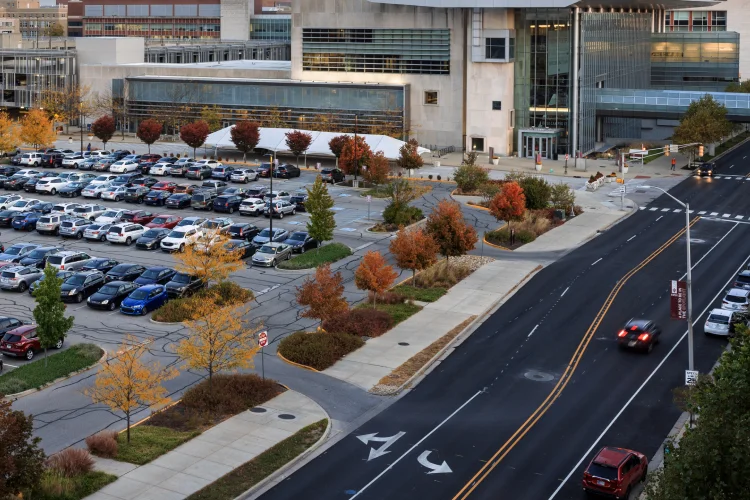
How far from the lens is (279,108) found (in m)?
110

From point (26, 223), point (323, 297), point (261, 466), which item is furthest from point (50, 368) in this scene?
point (26, 223)

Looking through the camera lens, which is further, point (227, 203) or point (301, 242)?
point (227, 203)

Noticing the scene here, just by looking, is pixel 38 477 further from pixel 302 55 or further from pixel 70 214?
pixel 302 55

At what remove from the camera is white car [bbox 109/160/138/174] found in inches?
3489

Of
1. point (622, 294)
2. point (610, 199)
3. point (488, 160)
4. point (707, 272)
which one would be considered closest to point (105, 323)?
point (622, 294)

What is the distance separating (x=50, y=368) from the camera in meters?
42.2

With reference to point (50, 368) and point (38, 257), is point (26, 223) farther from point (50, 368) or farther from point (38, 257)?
point (50, 368)

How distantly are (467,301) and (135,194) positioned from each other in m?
31.8

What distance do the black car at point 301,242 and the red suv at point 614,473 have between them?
3226cm

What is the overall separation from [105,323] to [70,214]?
22759 millimetres

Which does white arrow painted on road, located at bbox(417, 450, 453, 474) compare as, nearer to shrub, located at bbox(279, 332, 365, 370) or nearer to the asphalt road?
the asphalt road

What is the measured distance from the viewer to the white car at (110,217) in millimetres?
68000

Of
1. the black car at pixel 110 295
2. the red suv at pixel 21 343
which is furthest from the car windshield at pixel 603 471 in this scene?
the black car at pixel 110 295

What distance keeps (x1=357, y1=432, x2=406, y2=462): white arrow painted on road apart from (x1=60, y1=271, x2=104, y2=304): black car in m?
21.0
